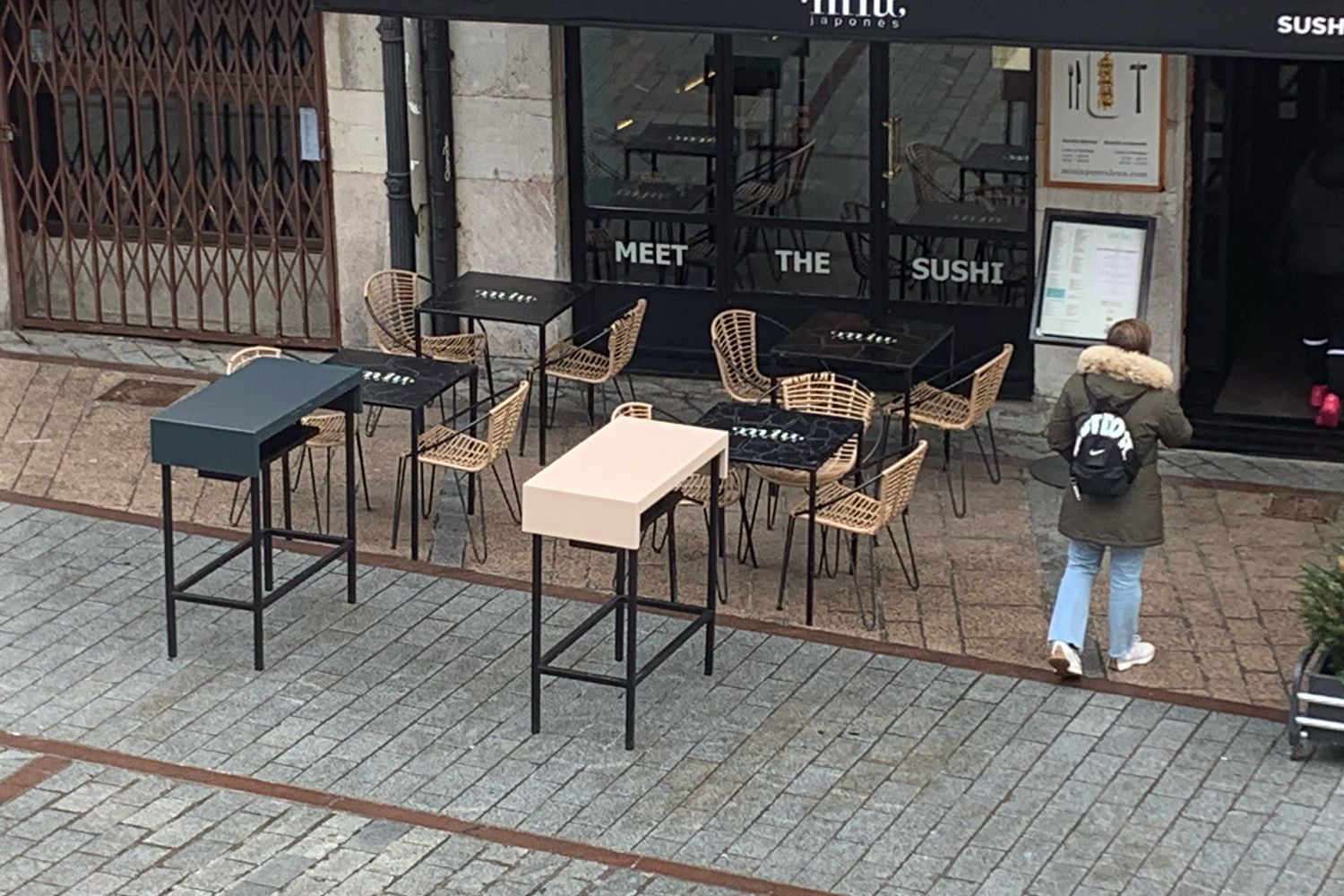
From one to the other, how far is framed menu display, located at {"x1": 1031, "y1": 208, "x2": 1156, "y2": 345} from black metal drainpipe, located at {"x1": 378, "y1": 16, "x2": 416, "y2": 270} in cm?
367

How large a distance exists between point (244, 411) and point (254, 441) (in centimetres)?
34

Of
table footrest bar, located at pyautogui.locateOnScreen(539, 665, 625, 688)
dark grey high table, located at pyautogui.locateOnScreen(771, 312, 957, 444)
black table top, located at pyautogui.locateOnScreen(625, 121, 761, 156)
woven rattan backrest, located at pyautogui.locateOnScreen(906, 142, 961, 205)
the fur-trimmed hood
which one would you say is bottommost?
table footrest bar, located at pyautogui.locateOnScreen(539, 665, 625, 688)

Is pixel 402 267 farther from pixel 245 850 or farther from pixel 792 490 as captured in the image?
pixel 245 850

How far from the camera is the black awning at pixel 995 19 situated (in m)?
10.3

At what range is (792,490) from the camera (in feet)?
40.1

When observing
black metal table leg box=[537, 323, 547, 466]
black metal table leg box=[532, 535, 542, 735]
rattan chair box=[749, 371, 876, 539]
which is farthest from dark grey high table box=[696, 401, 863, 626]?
black metal table leg box=[537, 323, 547, 466]

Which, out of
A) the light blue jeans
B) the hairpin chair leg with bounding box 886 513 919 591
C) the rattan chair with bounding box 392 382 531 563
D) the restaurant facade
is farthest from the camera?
the restaurant facade

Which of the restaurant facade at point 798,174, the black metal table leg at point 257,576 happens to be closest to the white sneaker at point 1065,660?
the restaurant facade at point 798,174

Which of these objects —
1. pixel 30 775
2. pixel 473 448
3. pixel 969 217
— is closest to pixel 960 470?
pixel 969 217

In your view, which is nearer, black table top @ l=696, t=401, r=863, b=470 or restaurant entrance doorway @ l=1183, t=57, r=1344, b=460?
black table top @ l=696, t=401, r=863, b=470

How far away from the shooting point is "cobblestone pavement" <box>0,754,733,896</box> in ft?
27.7

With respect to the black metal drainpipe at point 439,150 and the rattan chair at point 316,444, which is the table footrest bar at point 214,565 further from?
the black metal drainpipe at point 439,150

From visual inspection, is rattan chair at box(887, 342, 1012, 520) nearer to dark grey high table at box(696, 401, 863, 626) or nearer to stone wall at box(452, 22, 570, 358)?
dark grey high table at box(696, 401, 863, 626)

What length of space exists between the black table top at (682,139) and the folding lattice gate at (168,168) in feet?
6.27
